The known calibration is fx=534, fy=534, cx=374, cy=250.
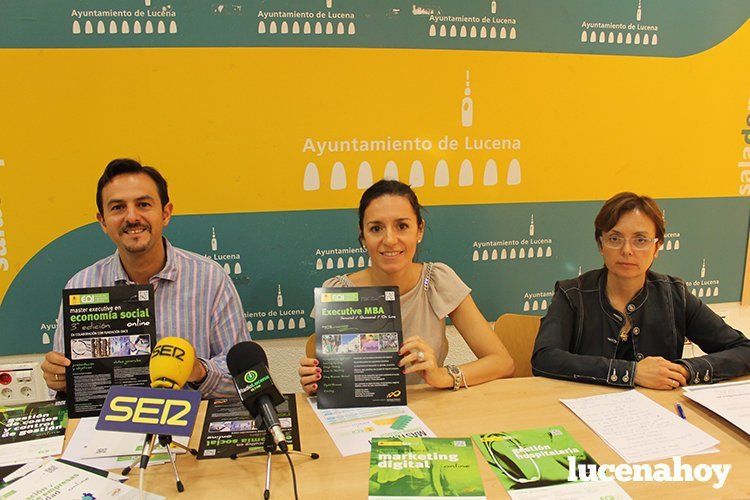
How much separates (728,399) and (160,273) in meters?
2.05

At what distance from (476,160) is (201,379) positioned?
1.76 meters

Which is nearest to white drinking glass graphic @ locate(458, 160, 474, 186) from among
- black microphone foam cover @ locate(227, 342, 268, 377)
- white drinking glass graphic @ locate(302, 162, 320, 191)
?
A: white drinking glass graphic @ locate(302, 162, 320, 191)

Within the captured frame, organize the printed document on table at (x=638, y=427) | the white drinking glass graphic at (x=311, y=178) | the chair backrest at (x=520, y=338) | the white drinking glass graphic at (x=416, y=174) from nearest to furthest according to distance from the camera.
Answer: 1. the printed document on table at (x=638, y=427)
2. the chair backrest at (x=520, y=338)
3. the white drinking glass graphic at (x=311, y=178)
4. the white drinking glass graphic at (x=416, y=174)

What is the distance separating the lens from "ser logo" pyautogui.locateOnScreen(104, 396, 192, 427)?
123cm

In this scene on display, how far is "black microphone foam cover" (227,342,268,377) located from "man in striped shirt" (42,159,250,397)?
56 centimetres

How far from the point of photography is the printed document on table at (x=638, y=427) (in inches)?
57.2

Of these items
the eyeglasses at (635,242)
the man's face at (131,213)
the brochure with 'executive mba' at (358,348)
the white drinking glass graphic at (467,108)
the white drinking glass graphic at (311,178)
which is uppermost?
the white drinking glass graphic at (467,108)

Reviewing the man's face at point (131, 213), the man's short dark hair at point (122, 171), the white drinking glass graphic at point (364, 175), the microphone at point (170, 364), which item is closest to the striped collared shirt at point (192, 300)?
the man's face at point (131, 213)

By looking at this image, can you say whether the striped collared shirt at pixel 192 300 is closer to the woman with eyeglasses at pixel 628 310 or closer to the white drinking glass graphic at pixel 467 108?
the woman with eyeglasses at pixel 628 310

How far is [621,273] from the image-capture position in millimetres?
2117

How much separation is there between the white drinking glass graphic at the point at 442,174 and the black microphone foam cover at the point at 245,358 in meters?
1.64

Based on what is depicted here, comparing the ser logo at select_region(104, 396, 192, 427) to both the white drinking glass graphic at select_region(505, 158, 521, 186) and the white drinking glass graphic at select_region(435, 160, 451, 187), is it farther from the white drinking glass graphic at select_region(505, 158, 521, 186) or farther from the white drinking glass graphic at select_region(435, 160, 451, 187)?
the white drinking glass graphic at select_region(505, 158, 521, 186)

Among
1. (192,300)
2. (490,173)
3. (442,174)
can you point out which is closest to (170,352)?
(192,300)

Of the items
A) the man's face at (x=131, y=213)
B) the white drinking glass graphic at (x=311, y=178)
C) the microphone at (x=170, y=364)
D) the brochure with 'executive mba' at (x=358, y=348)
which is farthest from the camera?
the white drinking glass graphic at (x=311, y=178)
